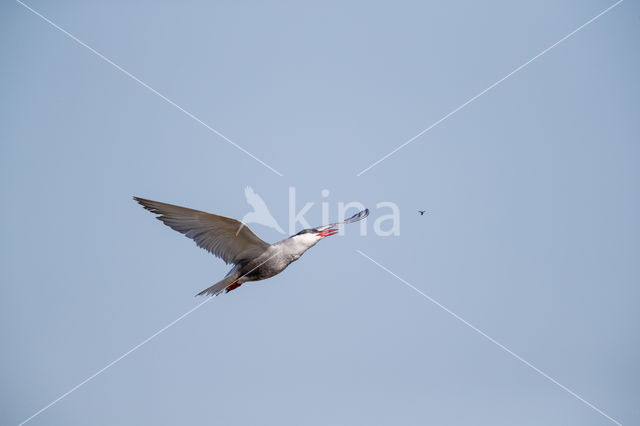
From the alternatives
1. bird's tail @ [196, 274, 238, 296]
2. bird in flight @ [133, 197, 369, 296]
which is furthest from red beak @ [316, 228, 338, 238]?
bird's tail @ [196, 274, 238, 296]

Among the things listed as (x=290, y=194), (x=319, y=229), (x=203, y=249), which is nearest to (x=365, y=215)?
(x=319, y=229)

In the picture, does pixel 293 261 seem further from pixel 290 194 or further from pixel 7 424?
pixel 7 424

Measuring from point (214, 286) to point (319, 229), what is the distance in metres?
1.55

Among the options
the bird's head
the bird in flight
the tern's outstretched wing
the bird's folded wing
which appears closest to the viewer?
the bird's folded wing

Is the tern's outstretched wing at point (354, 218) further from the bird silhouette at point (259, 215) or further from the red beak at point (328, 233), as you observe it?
the bird silhouette at point (259, 215)

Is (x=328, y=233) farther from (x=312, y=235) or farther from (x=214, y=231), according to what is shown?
(x=214, y=231)

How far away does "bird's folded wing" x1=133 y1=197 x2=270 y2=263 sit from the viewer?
838cm

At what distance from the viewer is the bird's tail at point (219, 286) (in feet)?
27.7

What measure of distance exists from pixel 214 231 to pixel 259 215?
657mm

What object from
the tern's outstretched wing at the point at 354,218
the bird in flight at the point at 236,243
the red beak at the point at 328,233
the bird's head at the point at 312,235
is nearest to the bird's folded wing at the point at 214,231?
the bird in flight at the point at 236,243

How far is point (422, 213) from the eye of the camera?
34.3 ft

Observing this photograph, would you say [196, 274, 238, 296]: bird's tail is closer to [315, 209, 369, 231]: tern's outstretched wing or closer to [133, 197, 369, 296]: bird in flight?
[133, 197, 369, 296]: bird in flight

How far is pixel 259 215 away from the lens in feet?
29.6

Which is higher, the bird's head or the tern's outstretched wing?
the tern's outstretched wing
